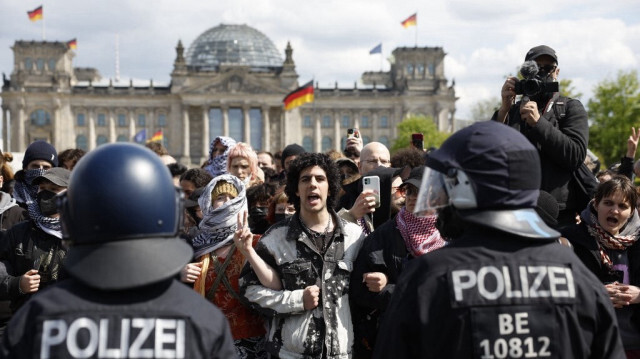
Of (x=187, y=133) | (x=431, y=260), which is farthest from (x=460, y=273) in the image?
(x=187, y=133)

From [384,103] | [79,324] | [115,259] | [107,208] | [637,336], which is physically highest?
[384,103]

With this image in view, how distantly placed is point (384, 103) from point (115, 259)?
8628 cm

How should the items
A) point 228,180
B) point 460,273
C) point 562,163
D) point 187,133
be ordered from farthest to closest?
point 187,133
point 228,180
point 562,163
point 460,273

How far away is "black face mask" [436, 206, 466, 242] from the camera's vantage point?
2.79 metres

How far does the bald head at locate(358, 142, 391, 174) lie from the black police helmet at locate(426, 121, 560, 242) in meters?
4.42

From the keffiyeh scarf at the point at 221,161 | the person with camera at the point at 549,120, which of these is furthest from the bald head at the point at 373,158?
the person with camera at the point at 549,120

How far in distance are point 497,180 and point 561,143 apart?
2192mm

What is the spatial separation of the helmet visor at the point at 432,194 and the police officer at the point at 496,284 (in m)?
0.03

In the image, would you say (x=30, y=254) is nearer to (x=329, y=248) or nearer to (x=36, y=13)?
(x=329, y=248)

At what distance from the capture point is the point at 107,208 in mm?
2320

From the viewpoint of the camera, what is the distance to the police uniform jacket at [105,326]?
2270 millimetres

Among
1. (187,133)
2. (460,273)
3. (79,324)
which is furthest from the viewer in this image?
(187,133)

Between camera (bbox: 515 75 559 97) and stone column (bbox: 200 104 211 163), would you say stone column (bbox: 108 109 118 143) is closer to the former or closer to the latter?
stone column (bbox: 200 104 211 163)

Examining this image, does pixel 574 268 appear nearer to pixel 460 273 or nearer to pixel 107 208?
pixel 460 273
